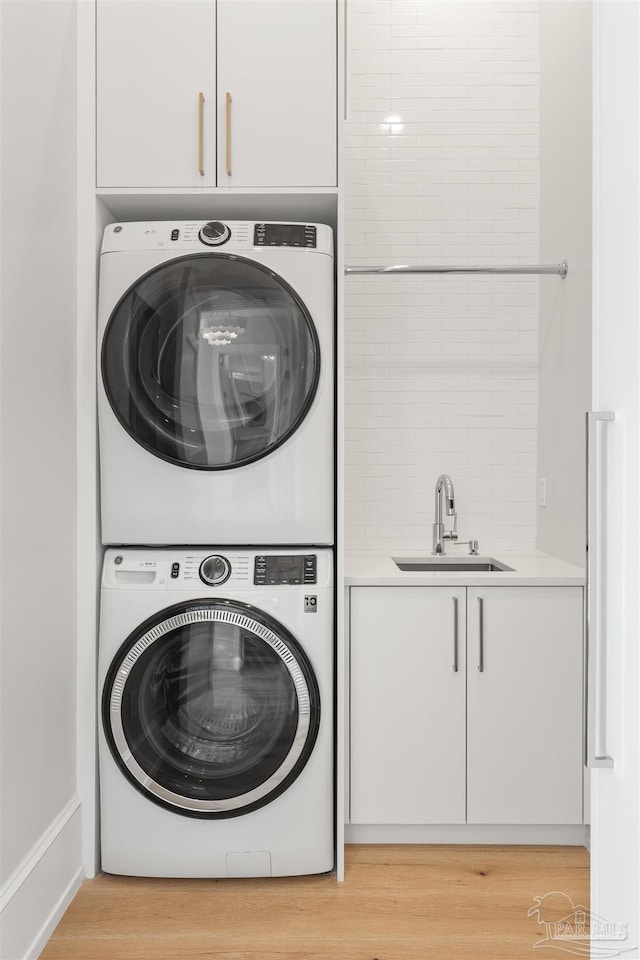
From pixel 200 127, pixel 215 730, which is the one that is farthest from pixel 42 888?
pixel 200 127

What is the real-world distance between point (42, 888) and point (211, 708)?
1.92ft

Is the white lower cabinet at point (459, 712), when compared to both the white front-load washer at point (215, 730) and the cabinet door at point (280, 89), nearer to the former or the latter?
the white front-load washer at point (215, 730)

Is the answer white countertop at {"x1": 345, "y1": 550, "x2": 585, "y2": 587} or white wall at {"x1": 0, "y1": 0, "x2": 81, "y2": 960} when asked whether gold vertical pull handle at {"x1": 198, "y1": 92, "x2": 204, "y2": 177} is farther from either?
white countertop at {"x1": 345, "y1": 550, "x2": 585, "y2": 587}

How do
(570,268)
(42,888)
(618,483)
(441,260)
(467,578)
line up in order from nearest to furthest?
(618,483)
(42,888)
(467,578)
(570,268)
(441,260)

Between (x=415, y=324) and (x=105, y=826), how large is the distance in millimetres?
2018

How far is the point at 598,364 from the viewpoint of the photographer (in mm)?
1033

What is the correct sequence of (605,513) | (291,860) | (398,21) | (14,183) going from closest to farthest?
(605,513)
(14,183)
(291,860)
(398,21)

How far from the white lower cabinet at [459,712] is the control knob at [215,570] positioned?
0.41 meters

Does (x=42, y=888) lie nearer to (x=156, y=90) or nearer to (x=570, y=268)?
(x=156, y=90)

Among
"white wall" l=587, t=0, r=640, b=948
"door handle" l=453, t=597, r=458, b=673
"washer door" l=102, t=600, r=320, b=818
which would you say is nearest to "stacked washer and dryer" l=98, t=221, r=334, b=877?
"washer door" l=102, t=600, r=320, b=818

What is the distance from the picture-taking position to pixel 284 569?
2164 millimetres

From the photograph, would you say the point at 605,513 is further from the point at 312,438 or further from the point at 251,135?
the point at 251,135

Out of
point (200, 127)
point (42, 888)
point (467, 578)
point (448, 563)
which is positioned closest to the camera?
point (42, 888)

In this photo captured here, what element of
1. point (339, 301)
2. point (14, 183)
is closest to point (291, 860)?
point (339, 301)
